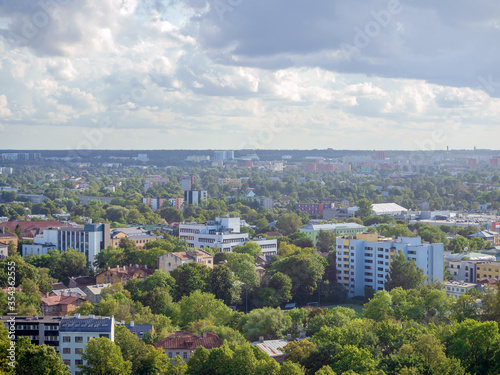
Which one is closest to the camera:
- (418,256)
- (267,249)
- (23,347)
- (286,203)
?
(23,347)

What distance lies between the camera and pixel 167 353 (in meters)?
24.6

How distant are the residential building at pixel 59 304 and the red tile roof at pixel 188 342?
8.12 m

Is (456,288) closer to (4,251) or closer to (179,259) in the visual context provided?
(179,259)

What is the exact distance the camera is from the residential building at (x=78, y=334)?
79.9 ft

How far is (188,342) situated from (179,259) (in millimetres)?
15777

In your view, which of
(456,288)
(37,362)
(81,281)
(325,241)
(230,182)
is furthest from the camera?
(230,182)

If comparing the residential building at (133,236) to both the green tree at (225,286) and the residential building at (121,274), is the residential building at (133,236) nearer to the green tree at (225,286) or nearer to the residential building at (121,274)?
the residential building at (121,274)

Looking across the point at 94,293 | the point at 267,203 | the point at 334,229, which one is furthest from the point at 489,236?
the point at 267,203

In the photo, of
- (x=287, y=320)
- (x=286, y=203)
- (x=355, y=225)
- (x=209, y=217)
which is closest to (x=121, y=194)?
(x=286, y=203)

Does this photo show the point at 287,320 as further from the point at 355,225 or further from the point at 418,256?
the point at 355,225

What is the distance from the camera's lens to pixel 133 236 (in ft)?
178

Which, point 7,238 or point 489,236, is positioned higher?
point 489,236

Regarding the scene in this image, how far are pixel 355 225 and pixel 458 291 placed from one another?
24.5m

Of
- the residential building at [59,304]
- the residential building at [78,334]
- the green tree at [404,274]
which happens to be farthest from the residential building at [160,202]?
the residential building at [78,334]
